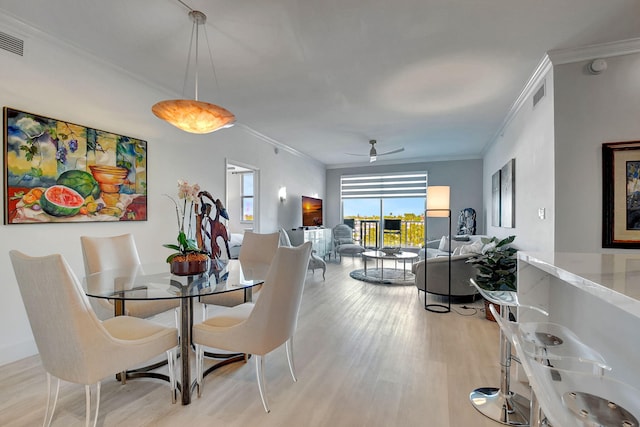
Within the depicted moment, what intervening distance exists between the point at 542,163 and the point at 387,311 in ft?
7.88

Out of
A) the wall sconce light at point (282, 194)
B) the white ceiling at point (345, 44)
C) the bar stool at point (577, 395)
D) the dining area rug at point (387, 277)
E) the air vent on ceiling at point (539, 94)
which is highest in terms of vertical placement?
the white ceiling at point (345, 44)

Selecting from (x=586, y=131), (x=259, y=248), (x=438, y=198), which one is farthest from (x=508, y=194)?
(x=259, y=248)

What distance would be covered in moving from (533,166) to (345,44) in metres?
2.60

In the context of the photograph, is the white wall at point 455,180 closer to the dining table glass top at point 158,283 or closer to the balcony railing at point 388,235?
the balcony railing at point 388,235

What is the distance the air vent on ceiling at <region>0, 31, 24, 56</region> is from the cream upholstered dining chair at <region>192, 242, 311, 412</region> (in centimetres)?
270

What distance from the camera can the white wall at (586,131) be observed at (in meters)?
2.68

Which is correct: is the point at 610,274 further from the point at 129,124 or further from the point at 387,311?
the point at 129,124

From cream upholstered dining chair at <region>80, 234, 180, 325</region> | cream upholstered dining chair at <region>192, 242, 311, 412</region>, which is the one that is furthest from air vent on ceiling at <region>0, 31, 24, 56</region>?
cream upholstered dining chair at <region>192, 242, 311, 412</region>

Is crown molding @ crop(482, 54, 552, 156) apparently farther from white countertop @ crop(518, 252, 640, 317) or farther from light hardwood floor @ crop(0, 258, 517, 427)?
light hardwood floor @ crop(0, 258, 517, 427)

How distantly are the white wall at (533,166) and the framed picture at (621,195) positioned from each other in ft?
1.27

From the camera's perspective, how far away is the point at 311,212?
24.9ft

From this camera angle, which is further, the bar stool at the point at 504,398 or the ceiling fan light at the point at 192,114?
the ceiling fan light at the point at 192,114

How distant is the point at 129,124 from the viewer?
3.32 m

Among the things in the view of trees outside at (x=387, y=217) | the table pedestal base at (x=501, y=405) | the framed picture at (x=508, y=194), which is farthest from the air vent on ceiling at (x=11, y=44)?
the view of trees outside at (x=387, y=217)
